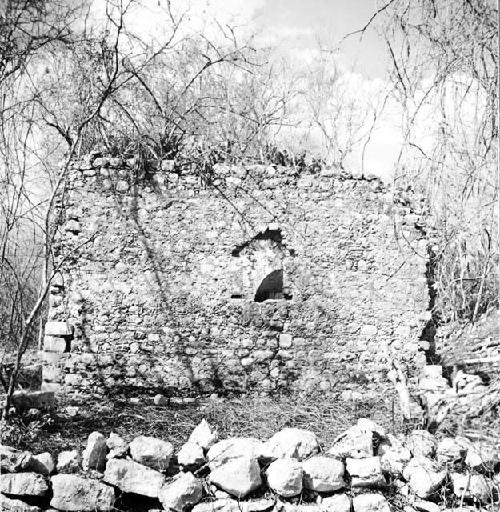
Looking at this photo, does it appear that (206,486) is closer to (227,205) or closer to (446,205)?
(446,205)

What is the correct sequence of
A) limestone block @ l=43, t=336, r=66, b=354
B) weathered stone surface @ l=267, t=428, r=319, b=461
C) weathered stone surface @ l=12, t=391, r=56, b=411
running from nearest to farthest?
weathered stone surface @ l=267, t=428, r=319, b=461 < weathered stone surface @ l=12, t=391, r=56, b=411 < limestone block @ l=43, t=336, r=66, b=354

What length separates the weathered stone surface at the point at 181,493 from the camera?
3.64 m

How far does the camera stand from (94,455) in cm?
385

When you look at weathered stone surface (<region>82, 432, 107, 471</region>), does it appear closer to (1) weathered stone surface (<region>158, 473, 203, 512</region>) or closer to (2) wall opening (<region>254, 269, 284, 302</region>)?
(1) weathered stone surface (<region>158, 473, 203, 512</region>)

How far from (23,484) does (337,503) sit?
2180mm

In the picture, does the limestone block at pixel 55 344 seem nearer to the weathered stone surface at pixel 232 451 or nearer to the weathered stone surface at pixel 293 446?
the weathered stone surface at pixel 232 451

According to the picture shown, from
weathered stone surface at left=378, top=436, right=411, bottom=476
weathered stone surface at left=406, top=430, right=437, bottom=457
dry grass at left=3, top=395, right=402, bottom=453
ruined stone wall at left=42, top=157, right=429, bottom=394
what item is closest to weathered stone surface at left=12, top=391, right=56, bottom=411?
dry grass at left=3, top=395, right=402, bottom=453

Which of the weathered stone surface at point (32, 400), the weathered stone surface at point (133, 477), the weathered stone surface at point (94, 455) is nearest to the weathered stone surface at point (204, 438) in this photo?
the weathered stone surface at point (133, 477)

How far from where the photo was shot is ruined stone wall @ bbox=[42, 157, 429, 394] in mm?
6535

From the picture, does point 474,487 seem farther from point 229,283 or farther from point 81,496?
point 229,283

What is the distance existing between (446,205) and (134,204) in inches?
178

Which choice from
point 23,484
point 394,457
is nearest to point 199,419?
point 23,484

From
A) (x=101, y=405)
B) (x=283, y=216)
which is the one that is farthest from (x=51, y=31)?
(x=101, y=405)

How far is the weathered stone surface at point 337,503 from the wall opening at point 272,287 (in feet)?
10.5
